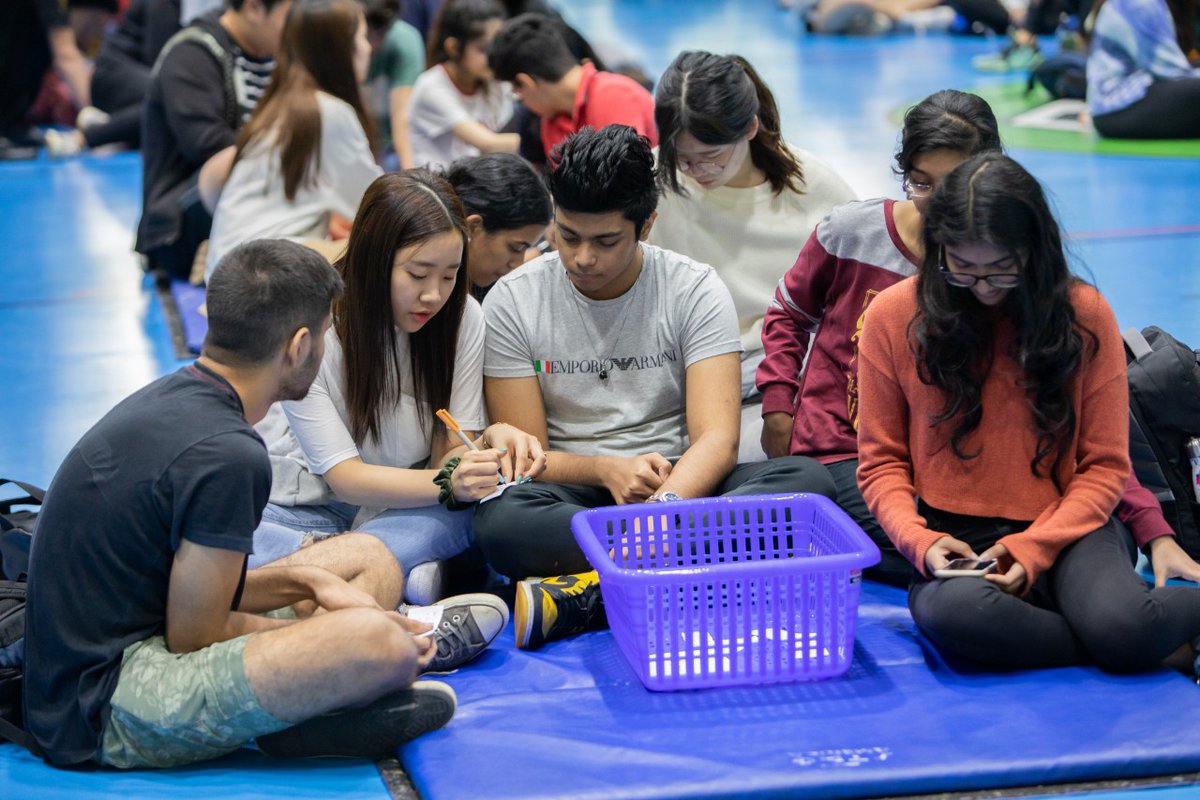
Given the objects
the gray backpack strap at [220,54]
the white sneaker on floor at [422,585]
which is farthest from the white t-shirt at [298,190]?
the white sneaker on floor at [422,585]

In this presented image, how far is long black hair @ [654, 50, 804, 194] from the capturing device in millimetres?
3340

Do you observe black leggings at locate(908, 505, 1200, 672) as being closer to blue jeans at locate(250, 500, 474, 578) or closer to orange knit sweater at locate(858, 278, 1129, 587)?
orange knit sweater at locate(858, 278, 1129, 587)

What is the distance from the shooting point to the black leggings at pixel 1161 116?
286 inches

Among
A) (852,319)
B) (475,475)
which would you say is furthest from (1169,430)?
(475,475)

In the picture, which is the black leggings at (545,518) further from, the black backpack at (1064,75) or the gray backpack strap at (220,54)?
the black backpack at (1064,75)

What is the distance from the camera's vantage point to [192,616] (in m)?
2.24

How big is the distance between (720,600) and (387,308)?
0.95 m

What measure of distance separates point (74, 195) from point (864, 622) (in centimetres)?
638

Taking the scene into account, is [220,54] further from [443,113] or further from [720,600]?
[720,600]

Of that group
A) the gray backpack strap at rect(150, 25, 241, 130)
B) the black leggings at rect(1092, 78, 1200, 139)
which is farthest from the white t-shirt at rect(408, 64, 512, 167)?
the black leggings at rect(1092, 78, 1200, 139)

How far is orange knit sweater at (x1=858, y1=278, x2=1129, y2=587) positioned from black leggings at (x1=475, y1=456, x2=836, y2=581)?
0.24 metres

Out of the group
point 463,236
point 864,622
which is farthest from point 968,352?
point 463,236

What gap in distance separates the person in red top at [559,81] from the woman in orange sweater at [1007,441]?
2.02m

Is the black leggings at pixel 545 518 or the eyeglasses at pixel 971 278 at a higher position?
the eyeglasses at pixel 971 278
